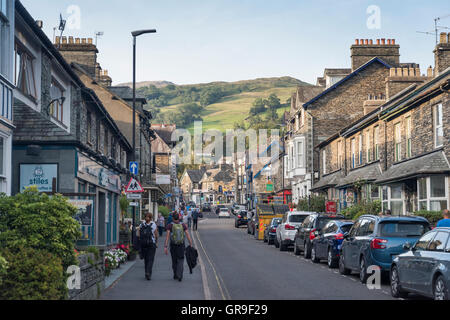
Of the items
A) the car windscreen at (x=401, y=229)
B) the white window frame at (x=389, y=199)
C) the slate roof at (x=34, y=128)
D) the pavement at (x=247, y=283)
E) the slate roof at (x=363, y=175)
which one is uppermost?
the slate roof at (x=34, y=128)

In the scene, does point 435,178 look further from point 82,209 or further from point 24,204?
point 24,204

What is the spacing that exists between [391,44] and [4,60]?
40.1m

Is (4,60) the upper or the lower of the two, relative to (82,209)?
upper

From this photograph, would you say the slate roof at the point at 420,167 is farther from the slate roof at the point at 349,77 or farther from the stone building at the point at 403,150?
the slate roof at the point at 349,77

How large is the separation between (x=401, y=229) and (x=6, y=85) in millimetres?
10242

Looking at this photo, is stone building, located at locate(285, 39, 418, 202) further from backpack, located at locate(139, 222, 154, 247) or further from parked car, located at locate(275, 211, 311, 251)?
backpack, located at locate(139, 222, 154, 247)

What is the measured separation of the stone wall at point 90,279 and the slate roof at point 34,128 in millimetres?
7002

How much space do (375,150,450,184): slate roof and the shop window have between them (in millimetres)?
565

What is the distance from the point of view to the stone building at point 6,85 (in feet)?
49.9

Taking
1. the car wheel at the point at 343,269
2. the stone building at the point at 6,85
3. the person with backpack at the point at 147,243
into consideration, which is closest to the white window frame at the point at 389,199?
the car wheel at the point at 343,269

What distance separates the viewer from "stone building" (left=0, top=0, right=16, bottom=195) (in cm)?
1520

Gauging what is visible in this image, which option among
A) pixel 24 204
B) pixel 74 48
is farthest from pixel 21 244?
pixel 74 48

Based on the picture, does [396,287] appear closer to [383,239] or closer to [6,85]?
[383,239]

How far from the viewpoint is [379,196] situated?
107 ft
